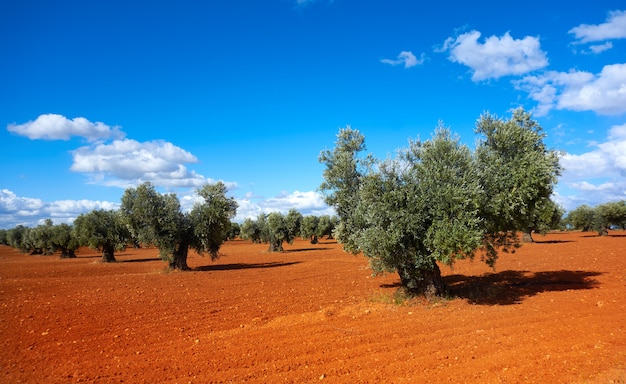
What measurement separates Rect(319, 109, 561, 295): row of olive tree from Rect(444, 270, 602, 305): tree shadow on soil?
178 cm

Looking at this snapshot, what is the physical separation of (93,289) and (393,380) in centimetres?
2169

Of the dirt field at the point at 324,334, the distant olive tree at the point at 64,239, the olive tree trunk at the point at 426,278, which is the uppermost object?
the distant olive tree at the point at 64,239

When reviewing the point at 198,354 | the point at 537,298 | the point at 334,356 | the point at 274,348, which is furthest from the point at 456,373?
the point at 537,298

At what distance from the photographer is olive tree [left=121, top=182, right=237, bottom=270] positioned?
33.3 m

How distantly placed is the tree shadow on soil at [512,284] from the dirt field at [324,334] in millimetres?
137

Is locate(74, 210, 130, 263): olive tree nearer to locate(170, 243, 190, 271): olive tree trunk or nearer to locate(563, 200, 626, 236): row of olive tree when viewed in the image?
locate(170, 243, 190, 271): olive tree trunk

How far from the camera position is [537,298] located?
17.6m

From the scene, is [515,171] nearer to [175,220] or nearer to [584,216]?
[175,220]

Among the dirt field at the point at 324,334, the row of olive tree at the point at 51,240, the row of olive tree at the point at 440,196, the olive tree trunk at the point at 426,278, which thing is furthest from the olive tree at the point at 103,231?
the olive tree trunk at the point at 426,278

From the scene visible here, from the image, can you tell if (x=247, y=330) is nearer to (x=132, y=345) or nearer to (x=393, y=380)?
(x=132, y=345)

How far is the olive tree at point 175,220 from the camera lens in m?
33.3

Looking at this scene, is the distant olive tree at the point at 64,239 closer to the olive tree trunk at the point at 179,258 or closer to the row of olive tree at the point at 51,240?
the row of olive tree at the point at 51,240

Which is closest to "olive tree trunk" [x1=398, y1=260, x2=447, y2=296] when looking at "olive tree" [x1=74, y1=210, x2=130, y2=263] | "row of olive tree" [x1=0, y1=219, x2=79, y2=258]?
"olive tree" [x1=74, y1=210, x2=130, y2=263]

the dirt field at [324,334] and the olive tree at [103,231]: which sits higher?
the olive tree at [103,231]
